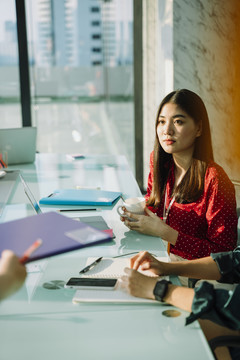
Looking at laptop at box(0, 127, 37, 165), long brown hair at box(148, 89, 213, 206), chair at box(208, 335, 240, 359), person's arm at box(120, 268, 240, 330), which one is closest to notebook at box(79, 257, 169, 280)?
person's arm at box(120, 268, 240, 330)

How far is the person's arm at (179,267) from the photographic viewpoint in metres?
1.34

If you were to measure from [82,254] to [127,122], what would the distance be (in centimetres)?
344

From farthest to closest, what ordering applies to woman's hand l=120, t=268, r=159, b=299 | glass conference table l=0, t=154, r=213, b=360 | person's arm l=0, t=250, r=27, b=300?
1. woman's hand l=120, t=268, r=159, b=299
2. glass conference table l=0, t=154, r=213, b=360
3. person's arm l=0, t=250, r=27, b=300

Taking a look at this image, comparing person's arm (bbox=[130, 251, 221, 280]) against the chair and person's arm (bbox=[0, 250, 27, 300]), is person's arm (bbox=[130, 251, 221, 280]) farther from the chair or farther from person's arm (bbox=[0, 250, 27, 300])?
person's arm (bbox=[0, 250, 27, 300])

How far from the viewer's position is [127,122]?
4840 millimetres

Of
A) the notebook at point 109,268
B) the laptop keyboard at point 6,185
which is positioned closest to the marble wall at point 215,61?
the laptop keyboard at point 6,185

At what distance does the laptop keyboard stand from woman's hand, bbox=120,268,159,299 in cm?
96

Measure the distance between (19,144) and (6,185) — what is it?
794mm

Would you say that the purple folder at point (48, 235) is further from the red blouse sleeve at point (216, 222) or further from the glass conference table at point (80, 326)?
the red blouse sleeve at point (216, 222)

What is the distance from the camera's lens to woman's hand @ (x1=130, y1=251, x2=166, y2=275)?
1.34 metres

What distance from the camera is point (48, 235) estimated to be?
906 millimetres

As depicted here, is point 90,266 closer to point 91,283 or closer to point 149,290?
point 91,283

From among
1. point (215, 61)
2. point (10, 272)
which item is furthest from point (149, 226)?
point (215, 61)

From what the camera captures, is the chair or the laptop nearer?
the chair
